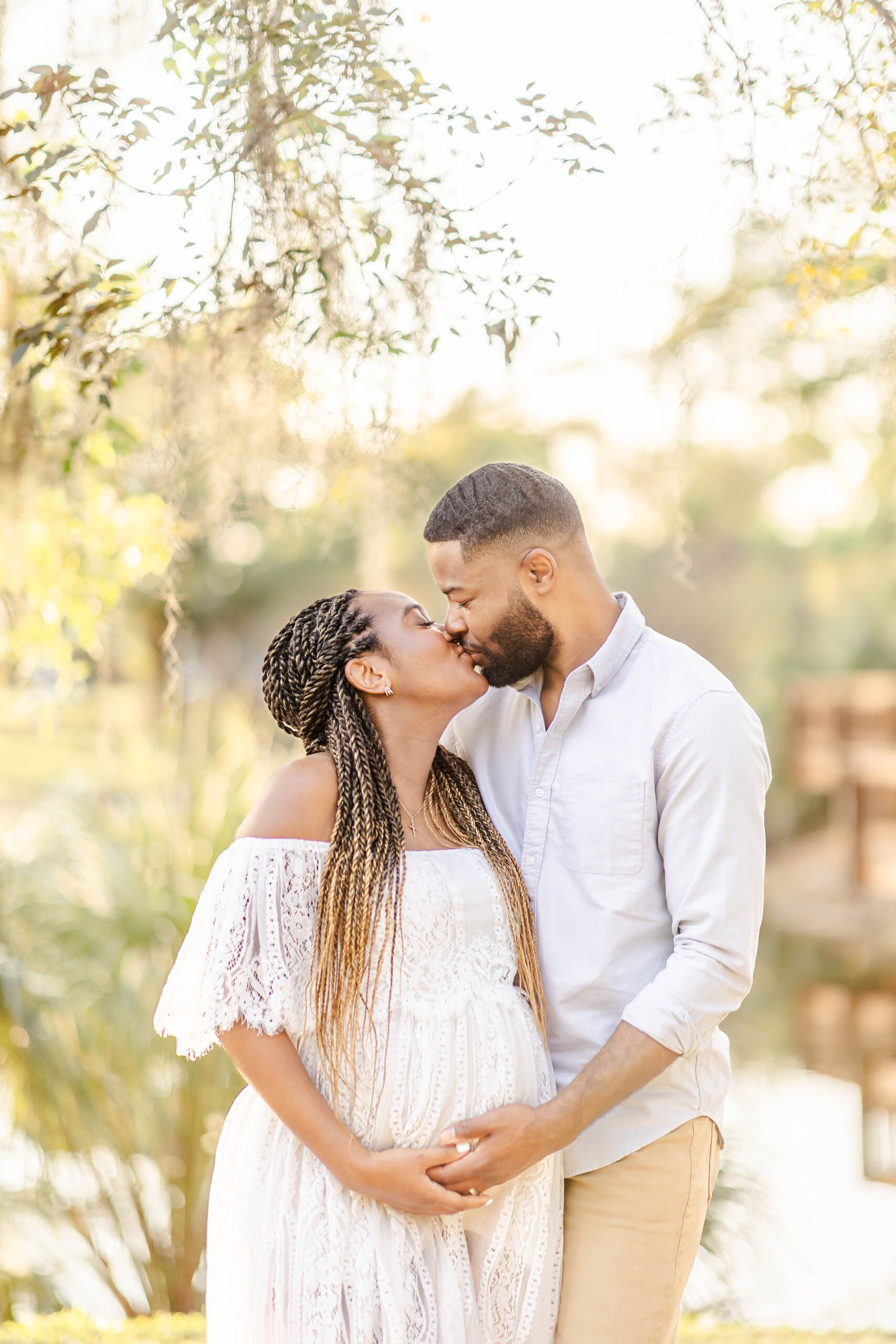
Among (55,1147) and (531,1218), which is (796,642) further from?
(531,1218)

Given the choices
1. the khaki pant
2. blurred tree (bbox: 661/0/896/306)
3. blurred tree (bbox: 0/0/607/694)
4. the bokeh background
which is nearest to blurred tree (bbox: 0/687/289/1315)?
the bokeh background

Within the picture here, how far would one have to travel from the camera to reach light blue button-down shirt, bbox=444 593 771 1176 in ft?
6.40

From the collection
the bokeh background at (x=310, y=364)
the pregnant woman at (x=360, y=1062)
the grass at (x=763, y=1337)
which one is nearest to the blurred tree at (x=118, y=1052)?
the bokeh background at (x=310, y=364)

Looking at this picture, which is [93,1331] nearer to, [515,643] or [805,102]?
[515,643]

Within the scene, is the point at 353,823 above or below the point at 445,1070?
above

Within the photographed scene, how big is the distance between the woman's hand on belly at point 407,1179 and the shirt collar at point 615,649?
0.79 metres

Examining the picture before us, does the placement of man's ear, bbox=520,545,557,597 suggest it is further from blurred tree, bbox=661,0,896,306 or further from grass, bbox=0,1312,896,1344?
grass, bbox=0,1312,896,1344

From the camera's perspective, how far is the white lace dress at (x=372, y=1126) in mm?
1829

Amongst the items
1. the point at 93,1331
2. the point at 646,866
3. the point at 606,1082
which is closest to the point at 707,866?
the point at 646,866

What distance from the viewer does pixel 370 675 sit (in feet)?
6.84

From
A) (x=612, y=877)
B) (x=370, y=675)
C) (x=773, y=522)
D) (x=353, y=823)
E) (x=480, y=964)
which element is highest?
(x=773, y=522)

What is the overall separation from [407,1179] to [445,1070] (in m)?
0.16

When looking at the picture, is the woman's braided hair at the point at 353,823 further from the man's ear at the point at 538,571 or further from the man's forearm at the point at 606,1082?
the man's ear at the point at 538,571

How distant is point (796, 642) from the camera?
13352mm
